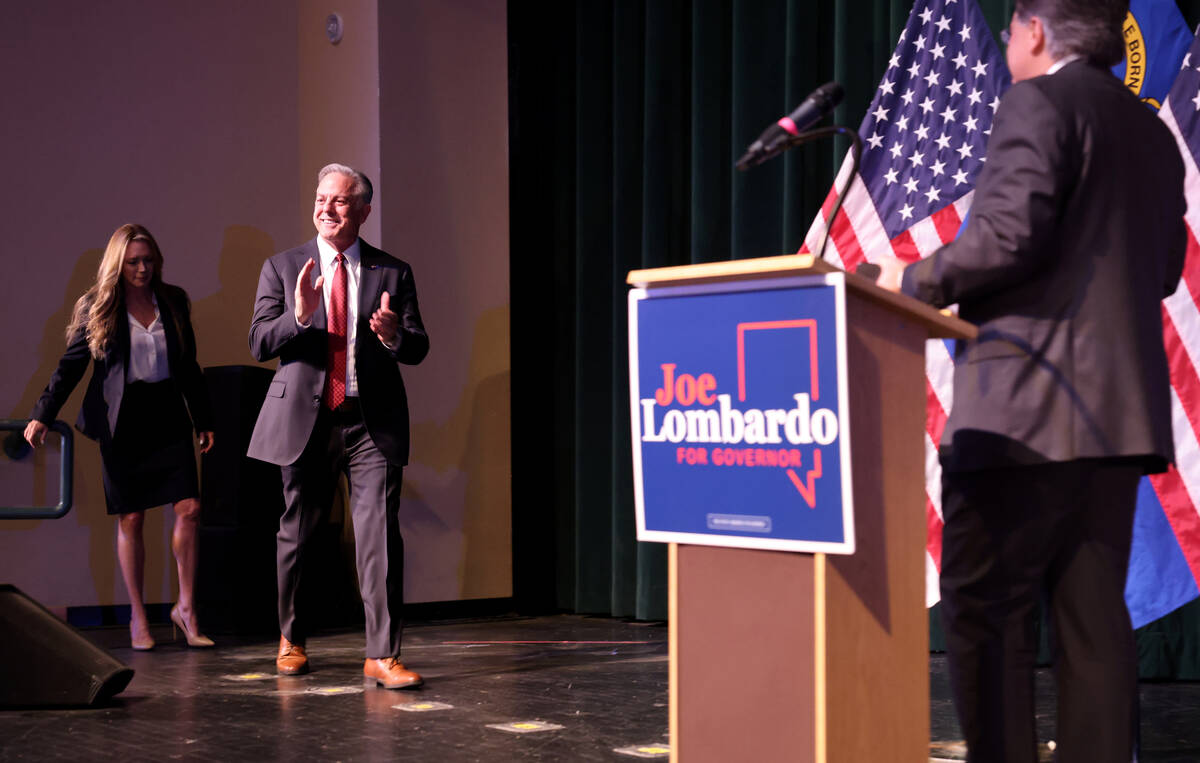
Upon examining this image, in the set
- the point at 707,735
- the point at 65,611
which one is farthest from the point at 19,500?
the point at 707,735

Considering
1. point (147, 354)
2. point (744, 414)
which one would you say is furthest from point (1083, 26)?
point (147, 354)

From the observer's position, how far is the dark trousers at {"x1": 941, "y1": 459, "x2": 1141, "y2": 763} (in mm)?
1708

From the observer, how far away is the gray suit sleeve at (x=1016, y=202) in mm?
1703

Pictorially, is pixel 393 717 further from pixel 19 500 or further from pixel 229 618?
pixel 19 500

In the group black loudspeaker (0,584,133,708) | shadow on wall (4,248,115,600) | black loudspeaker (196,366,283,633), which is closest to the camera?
black loudspeaker (0,584,133,708)

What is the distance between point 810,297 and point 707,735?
637mm

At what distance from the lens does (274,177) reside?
613 centimetres

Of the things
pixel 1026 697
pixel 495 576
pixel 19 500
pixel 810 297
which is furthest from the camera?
pixel 495 576

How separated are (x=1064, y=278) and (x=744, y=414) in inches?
20.5

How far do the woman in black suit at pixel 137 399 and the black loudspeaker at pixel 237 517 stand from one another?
13.9 inches

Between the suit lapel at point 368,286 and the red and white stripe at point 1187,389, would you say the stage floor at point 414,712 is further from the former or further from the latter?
the suit lapel at point 368,286

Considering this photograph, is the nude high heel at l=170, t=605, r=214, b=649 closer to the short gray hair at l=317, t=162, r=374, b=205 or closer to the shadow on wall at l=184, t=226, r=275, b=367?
the shadow on wall at l=184, t=226, r=275, b=367

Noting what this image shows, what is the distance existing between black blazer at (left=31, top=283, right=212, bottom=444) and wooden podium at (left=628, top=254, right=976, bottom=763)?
3.45 m

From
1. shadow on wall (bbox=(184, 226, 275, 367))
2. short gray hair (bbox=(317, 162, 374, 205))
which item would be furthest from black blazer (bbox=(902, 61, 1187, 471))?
shadow on wall (bbox=(184, 226, 275, 367))
